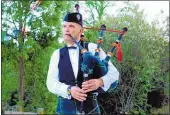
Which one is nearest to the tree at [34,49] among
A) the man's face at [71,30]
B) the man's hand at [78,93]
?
the man's face at [71,30]

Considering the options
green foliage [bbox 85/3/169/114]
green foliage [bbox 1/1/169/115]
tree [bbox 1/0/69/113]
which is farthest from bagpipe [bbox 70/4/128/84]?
green foliage [bbox 85/3/169/114]

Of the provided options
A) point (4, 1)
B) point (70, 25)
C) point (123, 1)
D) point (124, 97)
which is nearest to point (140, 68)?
point (124, 97)

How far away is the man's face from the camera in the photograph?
1.16 metres

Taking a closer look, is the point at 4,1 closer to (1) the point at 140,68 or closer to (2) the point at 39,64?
(2) the point at 39,64

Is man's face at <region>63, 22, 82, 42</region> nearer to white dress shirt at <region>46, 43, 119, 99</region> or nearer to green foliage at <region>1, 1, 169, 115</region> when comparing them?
white dress shirt at <region>46, 43, 119, 99</region>

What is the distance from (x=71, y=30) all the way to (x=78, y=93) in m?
0.20

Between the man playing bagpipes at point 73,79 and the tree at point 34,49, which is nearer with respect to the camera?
the man playing bagpipes at point 73,79

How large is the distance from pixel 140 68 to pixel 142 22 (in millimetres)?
455

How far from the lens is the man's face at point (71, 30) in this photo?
116 cm

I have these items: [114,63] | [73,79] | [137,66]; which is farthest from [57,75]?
[137,66]

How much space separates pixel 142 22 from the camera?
3945 mm

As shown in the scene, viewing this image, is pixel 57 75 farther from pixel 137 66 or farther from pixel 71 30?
pixel 137 66

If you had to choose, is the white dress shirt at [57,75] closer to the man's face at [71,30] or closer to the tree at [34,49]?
the man's face at [71,30]

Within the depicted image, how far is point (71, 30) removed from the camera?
46.2 inches
